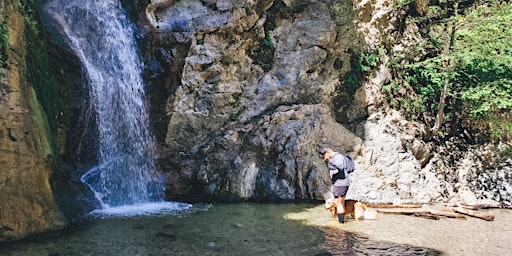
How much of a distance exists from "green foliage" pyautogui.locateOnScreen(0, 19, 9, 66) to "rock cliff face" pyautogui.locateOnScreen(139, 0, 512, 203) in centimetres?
546

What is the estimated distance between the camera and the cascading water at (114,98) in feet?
37.8

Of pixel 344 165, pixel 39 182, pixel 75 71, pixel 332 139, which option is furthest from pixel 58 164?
pixel 332 139

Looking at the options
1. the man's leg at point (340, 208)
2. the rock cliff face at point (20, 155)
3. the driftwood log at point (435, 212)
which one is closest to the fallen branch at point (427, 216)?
the driftwood log at point (435, 212)

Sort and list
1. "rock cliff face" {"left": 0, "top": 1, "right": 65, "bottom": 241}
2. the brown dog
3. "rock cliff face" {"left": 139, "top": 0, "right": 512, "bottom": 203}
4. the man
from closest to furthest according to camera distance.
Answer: "rock cliff face" {"left": 0, "top": 1, "right": 65, "bottom": 241} → the man → the brown dog → "rock cliff face" {"left": 139, "top": 0, "right": 512, "bottom": 203}

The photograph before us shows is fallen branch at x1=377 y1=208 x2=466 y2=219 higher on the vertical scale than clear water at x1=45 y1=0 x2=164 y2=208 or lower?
lower

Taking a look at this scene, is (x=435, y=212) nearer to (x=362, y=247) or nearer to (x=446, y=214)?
(x=446, y=214)

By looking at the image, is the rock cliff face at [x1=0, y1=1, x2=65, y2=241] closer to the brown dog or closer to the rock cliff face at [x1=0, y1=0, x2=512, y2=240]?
the rock cliff face at [x1=0, y1=0, x2=512, y2=240]

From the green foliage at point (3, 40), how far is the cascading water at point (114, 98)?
346 centimetres

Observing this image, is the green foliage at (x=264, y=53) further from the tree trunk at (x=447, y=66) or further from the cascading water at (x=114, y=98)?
the tree trunk at (x=447, y=66)

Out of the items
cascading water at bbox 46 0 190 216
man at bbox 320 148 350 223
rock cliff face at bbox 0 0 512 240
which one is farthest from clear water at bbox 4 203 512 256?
cascading water at bbox 46 0 190 216

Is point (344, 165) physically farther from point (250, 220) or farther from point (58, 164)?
point (58, 164)

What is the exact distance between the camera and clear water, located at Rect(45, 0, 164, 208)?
37.8ft

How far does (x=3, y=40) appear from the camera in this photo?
7859 millimetres

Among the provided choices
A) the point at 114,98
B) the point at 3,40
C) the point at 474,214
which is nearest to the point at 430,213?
the point at 474,214
